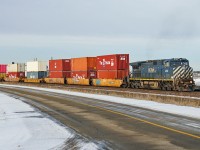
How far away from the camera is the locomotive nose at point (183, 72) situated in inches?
1490

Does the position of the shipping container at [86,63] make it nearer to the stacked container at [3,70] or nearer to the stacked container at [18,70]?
the stacked container at [18,70]

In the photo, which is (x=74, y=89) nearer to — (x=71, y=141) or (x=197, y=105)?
(x=197, y=105)

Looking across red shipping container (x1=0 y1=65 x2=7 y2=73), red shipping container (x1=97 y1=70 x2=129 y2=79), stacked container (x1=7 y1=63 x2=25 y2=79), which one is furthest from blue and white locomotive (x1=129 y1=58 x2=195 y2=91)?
red shipping container (x1=0 y1=65 x2=7 y2=73)

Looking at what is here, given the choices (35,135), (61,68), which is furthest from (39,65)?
(35,135)

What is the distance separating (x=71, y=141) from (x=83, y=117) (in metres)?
7.15

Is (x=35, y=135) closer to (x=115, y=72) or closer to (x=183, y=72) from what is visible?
(x=183, y=72)

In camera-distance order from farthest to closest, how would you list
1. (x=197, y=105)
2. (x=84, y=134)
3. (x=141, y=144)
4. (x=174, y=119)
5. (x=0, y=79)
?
1. (x=0, y=79)
2. (x=197, y=105)
3. (x=174, y=119)
4. (x=84, y=134)
5. (x=141, y=144)

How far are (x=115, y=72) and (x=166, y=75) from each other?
1170 centimetres

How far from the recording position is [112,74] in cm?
5088

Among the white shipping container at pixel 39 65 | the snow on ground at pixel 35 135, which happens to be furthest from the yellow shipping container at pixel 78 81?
the snow on ground at pixel 35 135

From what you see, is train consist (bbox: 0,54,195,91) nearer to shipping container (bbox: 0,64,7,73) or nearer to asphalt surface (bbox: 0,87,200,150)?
shipping container (bbox: 0,64,7,73)

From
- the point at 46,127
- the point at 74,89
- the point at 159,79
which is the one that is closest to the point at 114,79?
the point at 74,89

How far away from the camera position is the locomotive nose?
124 feet

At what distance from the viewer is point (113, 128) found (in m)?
15.1
